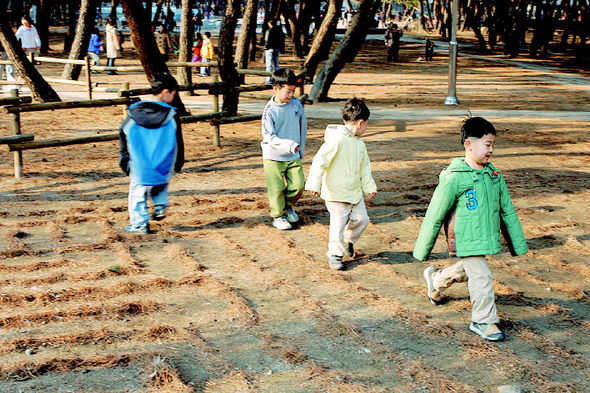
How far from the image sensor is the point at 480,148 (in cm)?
484

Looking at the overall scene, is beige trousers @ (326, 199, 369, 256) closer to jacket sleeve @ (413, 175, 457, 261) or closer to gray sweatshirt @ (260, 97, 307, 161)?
gray sweatshirt @ (260, 97, 307, 161)

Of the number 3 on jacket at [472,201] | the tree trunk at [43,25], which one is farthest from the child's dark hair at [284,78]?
the tree trunk at [43,25]

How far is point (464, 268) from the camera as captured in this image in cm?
496

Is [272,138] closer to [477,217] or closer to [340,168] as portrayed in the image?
[340,168]

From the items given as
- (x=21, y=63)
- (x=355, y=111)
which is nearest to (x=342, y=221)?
(x=355, y=111)

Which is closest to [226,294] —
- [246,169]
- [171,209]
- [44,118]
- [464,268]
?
[464,268]

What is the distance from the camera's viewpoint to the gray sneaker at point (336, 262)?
621 cm

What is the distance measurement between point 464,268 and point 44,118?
37.2 ft

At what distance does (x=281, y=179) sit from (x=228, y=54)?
6.76m

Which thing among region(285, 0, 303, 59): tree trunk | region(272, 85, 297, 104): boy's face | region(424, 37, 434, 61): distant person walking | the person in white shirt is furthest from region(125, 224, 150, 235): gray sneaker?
region(424, 37, 434, 61): distant person walking

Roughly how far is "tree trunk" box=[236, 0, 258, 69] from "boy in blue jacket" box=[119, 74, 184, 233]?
10.5 m

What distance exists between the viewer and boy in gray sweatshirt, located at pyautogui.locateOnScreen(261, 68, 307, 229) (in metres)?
6.97

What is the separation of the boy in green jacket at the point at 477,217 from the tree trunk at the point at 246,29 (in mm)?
12846

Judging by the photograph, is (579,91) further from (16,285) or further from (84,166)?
(16,285)
